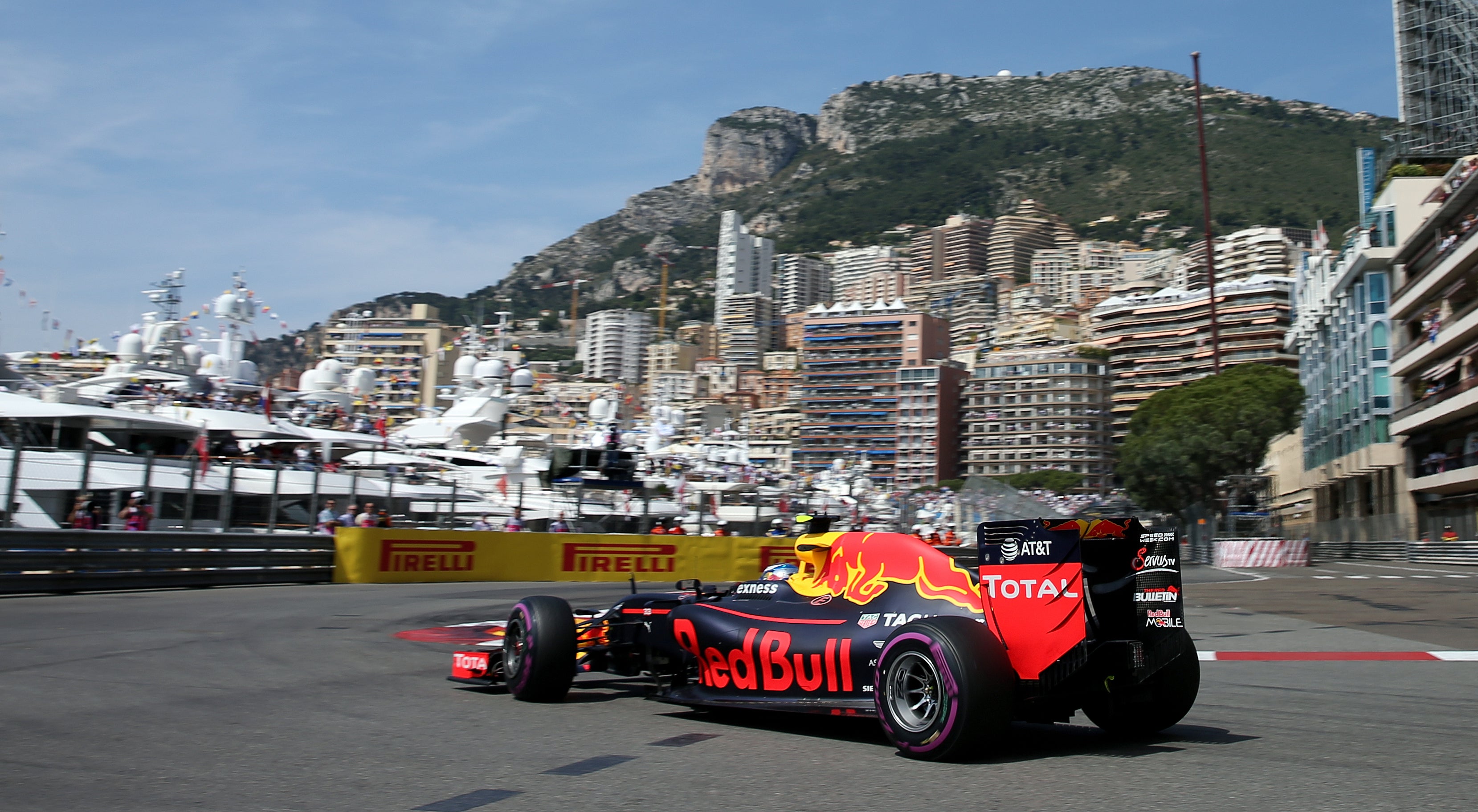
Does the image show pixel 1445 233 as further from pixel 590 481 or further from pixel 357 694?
pixel 357 694

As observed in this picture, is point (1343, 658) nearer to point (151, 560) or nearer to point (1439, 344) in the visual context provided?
point (151, 560)

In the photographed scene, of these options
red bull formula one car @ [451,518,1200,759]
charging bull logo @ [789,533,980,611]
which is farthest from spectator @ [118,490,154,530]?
charging bull logo @ [789,533,980,611]

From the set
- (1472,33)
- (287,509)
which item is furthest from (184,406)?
(1472,33)

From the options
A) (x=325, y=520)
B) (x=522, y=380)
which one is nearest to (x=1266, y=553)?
(x=325, y=520)

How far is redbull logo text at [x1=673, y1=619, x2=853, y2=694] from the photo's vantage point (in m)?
5.82

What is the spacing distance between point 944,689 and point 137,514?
48.6ft

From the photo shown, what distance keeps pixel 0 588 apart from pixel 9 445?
15354 millimetres

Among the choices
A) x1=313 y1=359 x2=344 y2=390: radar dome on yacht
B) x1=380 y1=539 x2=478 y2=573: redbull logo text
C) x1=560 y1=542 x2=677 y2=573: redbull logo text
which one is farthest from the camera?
x1=313 y1=359 x2=344 y2=390: radar dome on yacht

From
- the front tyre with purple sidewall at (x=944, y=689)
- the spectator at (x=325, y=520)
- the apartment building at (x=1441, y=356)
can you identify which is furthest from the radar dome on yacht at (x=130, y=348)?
the apartment building at (x=1441, y=356)

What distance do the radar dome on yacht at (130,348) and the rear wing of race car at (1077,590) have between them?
50.3 meters

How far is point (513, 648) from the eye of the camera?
24.5 ft

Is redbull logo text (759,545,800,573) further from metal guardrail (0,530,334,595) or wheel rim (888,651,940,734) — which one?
wheel rim (888,651,940,734)

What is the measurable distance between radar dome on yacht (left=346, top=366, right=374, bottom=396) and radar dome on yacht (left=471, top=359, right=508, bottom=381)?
6.71 m

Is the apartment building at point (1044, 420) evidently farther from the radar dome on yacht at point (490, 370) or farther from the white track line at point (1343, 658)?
the white track line at point (1343, 658)
